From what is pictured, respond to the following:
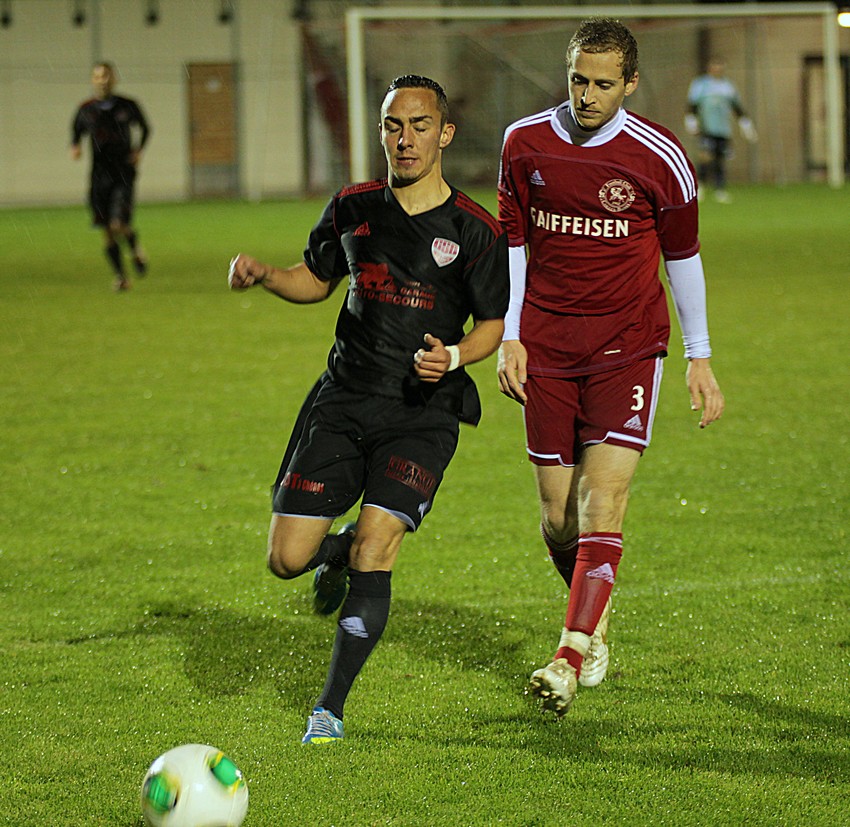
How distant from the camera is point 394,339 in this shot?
4.19 metres

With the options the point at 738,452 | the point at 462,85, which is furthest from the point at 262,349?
the point at 462,85

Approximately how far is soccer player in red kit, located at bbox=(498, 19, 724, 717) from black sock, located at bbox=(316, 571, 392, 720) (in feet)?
1.95

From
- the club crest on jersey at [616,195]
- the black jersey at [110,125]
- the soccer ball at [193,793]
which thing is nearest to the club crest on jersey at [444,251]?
the club crest on jersey at [616,195]

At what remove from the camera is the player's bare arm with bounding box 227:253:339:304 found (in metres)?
4.01

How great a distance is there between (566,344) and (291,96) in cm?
3188

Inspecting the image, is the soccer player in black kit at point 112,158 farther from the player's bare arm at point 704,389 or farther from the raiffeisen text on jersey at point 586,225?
the player's bare arm at point 704,389

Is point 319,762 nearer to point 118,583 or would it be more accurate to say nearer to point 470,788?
point 470,788

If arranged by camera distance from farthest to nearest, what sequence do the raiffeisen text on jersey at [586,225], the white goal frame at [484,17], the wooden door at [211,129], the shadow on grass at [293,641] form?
the wooden door at [211,129]
the white goal frame at [484,17]
the shadow on grass at [293,641]
the raiffeisen text on jersey at [586,225]

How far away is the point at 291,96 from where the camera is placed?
115 ft

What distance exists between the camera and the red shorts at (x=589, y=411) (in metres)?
4.36

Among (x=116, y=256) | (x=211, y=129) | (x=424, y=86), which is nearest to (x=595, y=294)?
(x=424, y=86)

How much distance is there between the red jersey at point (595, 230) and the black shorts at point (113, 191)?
11.3m

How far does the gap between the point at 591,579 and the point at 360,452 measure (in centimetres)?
78

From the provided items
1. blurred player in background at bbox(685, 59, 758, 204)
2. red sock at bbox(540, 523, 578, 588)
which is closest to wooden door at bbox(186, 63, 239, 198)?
blurred player in background at bbox(685, 59, 758, 204)
